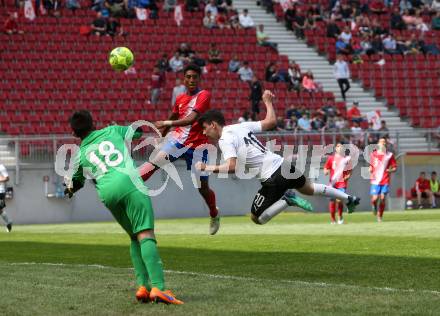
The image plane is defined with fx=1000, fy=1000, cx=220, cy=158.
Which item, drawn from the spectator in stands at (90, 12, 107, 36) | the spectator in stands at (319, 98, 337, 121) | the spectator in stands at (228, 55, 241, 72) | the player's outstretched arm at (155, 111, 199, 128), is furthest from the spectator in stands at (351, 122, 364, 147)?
the player's outstretched arm at (155, 111, 199, 128)

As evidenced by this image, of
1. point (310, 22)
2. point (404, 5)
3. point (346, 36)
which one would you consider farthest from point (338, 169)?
point (404, 5)

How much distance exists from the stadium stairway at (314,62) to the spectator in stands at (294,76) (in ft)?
5.16

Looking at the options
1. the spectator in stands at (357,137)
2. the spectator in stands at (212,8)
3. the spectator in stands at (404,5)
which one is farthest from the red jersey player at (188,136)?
the spectator in stands at (404,5)

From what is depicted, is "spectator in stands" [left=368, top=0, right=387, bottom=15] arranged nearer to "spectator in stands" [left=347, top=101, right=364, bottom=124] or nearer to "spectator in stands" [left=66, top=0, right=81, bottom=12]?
"spectator in stands" [left=347, top=101, right=364, bottom=124]

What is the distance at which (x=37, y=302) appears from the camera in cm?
1016

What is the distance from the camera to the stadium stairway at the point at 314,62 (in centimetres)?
4012

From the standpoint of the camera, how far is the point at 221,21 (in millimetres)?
40906

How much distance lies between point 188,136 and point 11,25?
69.2 feet

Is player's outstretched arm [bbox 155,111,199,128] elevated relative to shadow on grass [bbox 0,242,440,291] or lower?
elevated

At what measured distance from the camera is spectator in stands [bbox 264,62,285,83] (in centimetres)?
3878

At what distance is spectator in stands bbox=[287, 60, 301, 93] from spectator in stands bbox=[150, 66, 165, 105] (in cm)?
560

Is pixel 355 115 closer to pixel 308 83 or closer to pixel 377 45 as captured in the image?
pixel 308 83

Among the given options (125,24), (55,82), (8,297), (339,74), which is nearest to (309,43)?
(339,74)

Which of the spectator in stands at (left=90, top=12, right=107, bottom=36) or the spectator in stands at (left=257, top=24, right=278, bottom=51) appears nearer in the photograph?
the spectator in stands at (left=90, top=12, right=107, bottom=36)
